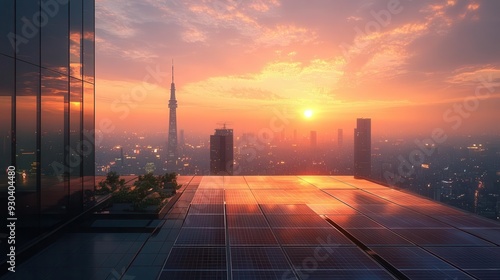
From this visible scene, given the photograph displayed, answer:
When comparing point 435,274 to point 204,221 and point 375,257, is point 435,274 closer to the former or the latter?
point 375,257

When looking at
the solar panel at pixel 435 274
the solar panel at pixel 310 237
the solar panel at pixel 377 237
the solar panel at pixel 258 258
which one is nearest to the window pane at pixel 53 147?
the solar panel at pixel 258 258

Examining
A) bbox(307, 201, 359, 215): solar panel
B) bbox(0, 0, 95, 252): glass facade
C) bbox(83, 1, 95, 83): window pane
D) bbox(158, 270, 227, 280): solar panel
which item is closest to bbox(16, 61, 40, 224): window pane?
bbox(0, 0, 95, 252): glass facade

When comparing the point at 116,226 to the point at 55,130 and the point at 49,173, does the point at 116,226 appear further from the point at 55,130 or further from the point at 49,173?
the point at 55,130

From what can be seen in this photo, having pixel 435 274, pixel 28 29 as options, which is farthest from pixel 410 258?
pixel 28 29

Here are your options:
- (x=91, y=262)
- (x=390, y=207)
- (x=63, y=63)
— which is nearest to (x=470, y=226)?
(x=390, y=207)

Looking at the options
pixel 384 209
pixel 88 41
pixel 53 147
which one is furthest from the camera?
pixel 88 41

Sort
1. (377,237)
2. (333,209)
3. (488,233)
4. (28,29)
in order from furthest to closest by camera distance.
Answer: (333,209), (488,233), (377,237), (28,29)
